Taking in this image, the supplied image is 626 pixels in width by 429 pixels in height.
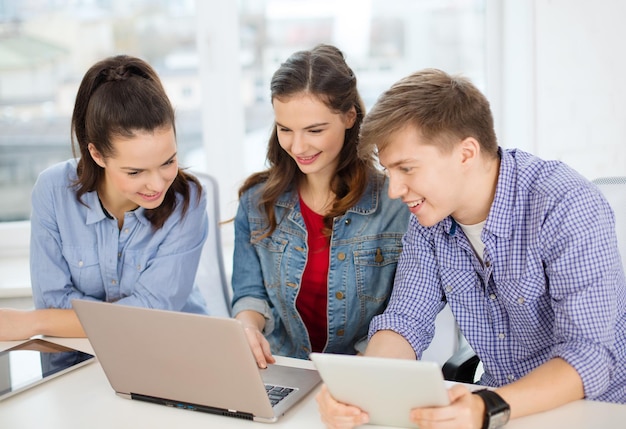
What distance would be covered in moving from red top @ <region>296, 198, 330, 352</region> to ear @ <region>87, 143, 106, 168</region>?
52cm

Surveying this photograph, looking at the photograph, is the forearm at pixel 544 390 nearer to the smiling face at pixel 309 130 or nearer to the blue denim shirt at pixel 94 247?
the smiling face at pixel 309 130

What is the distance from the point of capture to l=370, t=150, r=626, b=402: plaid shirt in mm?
1323

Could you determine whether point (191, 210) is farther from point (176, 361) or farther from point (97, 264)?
point (176, 361)

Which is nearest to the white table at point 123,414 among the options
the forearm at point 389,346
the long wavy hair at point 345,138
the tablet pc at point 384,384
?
the tablet pc at point 384,384

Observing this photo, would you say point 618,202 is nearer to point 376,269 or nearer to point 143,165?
point 376,269

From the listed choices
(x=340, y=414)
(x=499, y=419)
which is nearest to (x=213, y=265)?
(x=340, y=414)

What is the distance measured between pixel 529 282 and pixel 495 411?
351 mm

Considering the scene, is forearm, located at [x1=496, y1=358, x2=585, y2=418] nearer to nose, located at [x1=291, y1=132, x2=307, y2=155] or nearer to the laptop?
the laptop

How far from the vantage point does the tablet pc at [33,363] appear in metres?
1.44

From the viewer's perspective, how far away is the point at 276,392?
4.46 feet

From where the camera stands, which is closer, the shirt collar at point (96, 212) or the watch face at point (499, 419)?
the watch face at point (499, 419)

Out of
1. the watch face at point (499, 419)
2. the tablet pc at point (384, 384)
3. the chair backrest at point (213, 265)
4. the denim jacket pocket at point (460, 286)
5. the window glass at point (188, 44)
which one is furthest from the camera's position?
the window glass at point (188, 44)

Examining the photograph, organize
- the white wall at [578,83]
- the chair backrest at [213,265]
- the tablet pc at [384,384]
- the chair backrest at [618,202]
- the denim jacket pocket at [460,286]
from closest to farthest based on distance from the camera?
the tablet pc at [384,384]
the denim jacket pocket at [460,286]
the chair backrest at [618,202]
the chair backrest at [213,265]
the white wall at [578,83]

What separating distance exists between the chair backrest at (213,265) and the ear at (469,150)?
956mm
